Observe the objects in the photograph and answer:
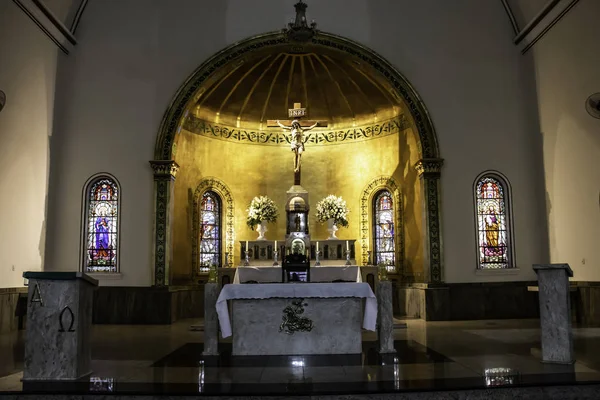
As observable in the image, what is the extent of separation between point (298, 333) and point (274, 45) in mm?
7766

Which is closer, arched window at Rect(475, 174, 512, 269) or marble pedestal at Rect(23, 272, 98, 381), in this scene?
marble pedestal at Rect(23, 272, 98, 381)

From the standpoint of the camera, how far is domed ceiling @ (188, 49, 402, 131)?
14148 mm

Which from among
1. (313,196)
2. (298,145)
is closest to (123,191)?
(298,145)

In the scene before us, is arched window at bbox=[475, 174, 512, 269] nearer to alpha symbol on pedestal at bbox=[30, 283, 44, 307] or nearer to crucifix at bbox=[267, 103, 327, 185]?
crucifix at bbox=[267, 103, 327, 185]

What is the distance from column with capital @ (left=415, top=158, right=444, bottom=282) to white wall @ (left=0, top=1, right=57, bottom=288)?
323 inches

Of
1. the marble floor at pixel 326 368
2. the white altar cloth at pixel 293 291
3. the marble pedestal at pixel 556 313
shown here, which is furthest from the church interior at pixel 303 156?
the marble pedestal at pixel 556 313

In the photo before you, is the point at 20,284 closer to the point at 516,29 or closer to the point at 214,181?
the point at 214,181

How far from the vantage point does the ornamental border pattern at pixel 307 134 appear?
14.7 m

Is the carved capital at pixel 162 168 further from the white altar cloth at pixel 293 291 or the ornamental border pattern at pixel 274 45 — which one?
the white altar cloth at pixel 293 291

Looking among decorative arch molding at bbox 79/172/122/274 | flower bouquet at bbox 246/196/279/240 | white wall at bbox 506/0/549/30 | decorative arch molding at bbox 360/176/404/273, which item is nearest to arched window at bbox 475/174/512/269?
decorative arch molding at bbox 360/176/404/273

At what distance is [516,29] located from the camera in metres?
12.8

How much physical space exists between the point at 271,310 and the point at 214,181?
→ 8086mm

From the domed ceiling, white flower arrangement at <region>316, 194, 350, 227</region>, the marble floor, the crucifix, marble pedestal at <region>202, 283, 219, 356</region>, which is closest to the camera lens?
the marble floor

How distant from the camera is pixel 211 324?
749 centimetres
